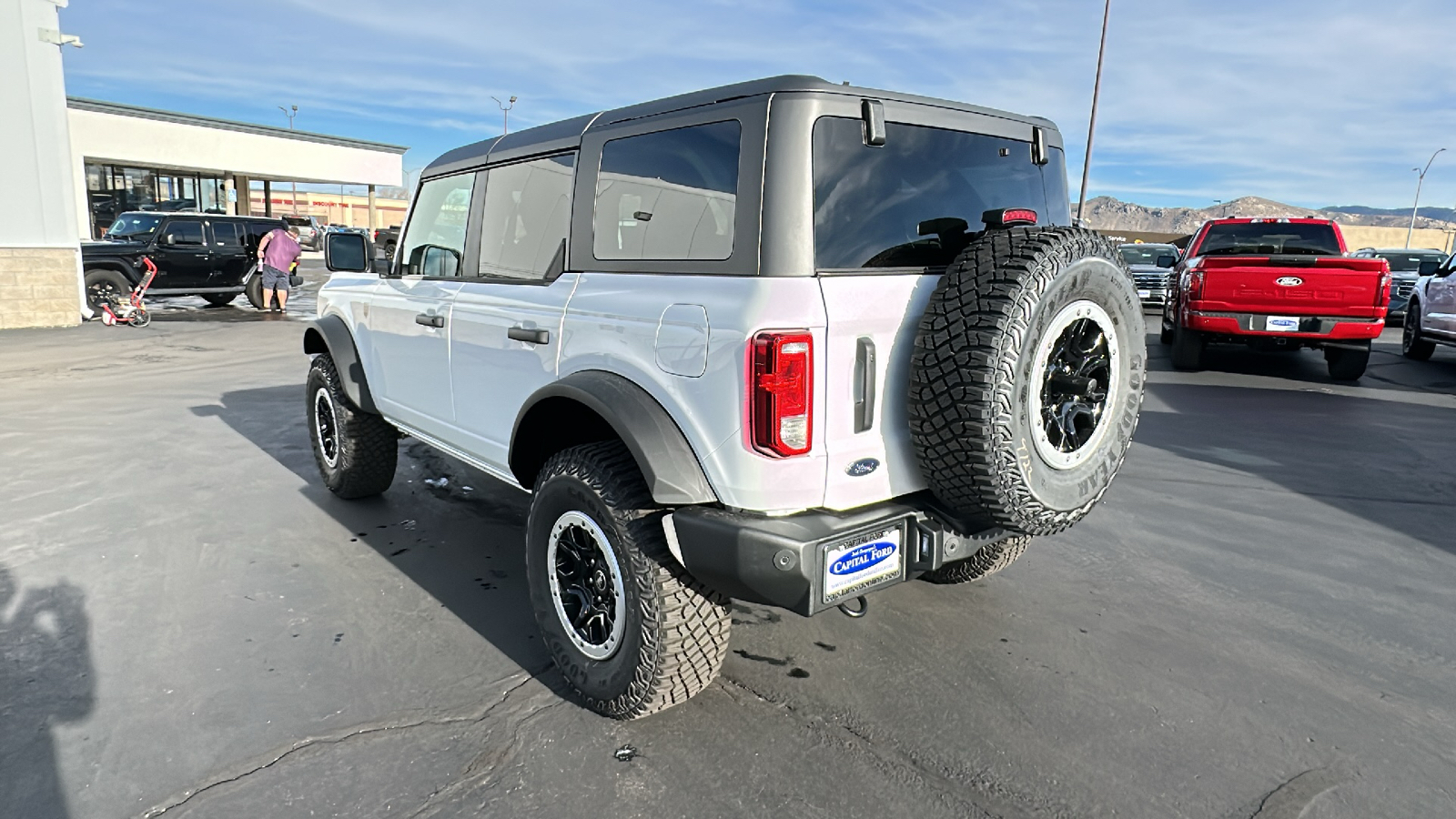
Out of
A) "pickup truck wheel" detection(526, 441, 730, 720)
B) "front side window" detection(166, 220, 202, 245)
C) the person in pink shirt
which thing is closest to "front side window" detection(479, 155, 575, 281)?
"pickup truck wheel" detection(526, 441, 730, 720)

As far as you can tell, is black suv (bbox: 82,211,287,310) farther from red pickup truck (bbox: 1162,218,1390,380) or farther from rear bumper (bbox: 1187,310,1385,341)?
rear bumper (bbox: 1187,310,1385,341)

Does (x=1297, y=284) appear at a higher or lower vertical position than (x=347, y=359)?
higher

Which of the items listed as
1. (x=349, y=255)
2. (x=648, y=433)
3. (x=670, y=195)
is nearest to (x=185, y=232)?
(x=349, y=255)

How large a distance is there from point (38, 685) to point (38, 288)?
13.8 m

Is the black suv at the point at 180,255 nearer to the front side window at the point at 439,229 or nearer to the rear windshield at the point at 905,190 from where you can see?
the front side window at the point at 439,229

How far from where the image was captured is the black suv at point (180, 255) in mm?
15188

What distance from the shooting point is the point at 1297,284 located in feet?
29.7

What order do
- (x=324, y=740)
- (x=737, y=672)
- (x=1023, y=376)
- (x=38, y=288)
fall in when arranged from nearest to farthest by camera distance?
(x=1023, y=376) < (x=324, y=740) < (x=737, y=672) < (x=38, y=288)

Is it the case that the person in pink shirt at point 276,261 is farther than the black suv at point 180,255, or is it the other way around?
the person in pink shirt at point 276,261

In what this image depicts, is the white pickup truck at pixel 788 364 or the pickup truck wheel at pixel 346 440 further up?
the white pickup truck at pixel 788 364

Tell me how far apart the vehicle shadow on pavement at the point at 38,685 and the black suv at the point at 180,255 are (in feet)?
45.0

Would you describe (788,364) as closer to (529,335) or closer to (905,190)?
(905,190)

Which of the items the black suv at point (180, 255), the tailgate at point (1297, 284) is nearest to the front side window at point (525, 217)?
the tailgate at point (1297, 284)

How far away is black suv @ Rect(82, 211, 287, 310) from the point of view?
15.2m
